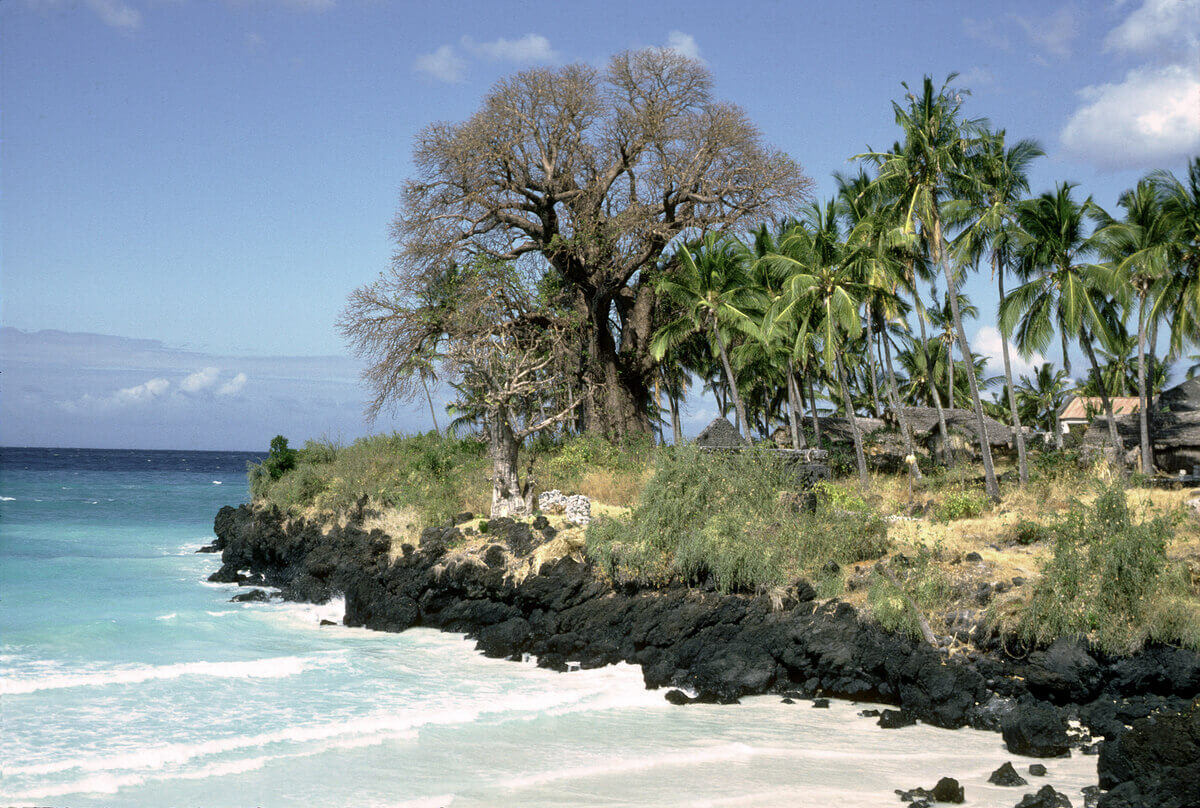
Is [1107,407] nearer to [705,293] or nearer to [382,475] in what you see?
[705,293]

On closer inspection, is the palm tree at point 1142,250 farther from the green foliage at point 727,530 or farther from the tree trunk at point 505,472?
the tree trunk at point 505,472

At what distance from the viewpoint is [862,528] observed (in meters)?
16.5

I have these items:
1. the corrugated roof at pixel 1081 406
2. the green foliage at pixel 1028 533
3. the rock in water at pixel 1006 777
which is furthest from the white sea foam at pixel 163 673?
the corrugated roof at pixel 1081 406

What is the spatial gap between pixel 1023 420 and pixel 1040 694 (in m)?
51.5

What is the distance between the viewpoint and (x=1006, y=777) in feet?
32.3

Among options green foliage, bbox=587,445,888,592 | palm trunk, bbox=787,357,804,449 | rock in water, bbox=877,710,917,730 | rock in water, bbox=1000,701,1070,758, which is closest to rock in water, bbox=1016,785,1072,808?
rock in water, bbox=1000,701,1070,758

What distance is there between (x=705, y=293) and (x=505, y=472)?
10.5m

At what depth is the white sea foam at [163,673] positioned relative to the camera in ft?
47.7

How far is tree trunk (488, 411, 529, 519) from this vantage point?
69.2 ft

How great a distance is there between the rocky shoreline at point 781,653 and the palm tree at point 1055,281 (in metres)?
15.1

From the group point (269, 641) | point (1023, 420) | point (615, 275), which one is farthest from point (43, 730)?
point (1023, 420)

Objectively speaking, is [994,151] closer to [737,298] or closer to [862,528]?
[737,298]

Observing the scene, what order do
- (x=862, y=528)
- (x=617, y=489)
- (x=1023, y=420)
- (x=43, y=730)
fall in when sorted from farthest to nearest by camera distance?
(x=1023, y=420) → (x=617, y=489) → (x=862, y=528) → (x=43, y=730)

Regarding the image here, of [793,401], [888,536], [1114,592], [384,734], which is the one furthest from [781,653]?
[793,401]
